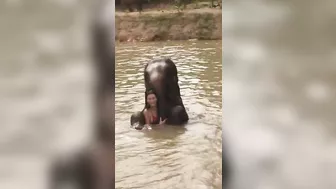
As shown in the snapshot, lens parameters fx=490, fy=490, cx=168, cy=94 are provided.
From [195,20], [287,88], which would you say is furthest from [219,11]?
[287,88]

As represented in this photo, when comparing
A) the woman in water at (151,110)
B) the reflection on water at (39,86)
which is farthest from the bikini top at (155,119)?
the reflection on water at (39,86)

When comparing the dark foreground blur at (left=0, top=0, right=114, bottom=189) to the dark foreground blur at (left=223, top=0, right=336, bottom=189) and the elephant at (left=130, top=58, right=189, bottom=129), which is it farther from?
the dark foreground blur at (left=223, top=0, right=336, bottom=189)

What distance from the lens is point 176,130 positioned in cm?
100

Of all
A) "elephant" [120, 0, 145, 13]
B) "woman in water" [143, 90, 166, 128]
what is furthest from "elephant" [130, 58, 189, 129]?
"elephant" [120, 0, 145, 13]

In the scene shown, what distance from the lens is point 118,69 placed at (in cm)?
98

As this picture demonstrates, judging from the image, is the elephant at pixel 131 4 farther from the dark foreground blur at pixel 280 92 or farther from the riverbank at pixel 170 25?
the dark foreground blur at pixel 280 92

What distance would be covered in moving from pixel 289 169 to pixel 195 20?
14.2 inches

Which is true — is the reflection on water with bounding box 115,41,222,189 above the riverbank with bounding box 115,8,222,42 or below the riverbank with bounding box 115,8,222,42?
below

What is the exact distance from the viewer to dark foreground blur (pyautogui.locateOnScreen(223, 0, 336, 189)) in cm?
99

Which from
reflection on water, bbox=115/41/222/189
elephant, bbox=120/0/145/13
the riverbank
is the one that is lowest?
reflection on water, bbox=115/41/222/189

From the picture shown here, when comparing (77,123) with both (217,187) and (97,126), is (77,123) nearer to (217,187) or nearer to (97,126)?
(97,126)

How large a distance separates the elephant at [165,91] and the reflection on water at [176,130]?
1 cm

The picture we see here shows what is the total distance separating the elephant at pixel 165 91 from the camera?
994mm

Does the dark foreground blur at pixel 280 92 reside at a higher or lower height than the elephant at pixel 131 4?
lower
